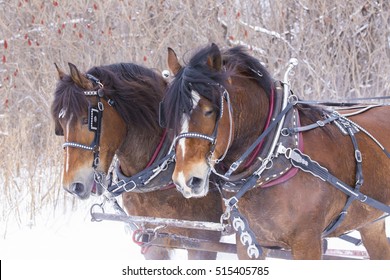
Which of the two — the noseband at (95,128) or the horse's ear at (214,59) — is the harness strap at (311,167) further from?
the noseband at (95,128)

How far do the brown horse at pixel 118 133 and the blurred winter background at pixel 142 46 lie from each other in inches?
108

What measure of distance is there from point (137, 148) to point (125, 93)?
314 millimetres

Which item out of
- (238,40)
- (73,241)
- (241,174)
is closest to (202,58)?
(241,174)

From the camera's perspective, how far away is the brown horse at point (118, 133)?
3.07m

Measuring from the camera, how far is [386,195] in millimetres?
3084

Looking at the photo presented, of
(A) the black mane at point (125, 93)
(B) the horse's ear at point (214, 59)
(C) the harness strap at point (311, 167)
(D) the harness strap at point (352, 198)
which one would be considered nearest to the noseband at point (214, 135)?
(B) the horse's ear at point (214, 59)

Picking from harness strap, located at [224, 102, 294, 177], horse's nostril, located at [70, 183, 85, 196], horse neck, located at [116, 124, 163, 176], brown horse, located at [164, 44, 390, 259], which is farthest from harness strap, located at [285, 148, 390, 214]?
horse's nostril, located at [70, 183, 85, 196]

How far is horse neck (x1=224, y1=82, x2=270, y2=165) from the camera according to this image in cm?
273

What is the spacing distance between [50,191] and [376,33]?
13.9 feet

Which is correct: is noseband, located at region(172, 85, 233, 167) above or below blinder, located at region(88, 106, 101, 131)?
above

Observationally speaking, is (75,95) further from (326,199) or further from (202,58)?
(326,199)

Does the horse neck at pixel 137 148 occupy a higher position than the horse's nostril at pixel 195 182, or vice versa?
the horse's nostril at pixel 195 182

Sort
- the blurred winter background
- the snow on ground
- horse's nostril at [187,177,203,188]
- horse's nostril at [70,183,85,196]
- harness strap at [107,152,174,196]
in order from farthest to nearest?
1. the blurred winter background
2. the snow on ground
3. harness strap at [107,152,174,196]
4. horse's nostril at [70,183,85,196]
5. horse's nostril at [187,177,203,188]

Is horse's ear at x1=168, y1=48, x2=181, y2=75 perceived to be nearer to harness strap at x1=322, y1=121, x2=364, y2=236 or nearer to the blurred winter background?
harness strap at x1=322, y1=121, x2=364, y2=236
